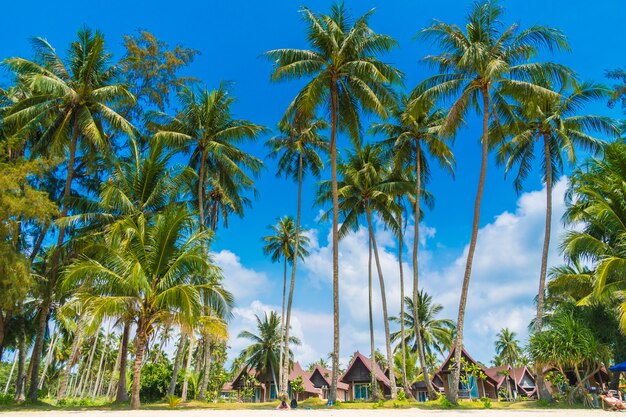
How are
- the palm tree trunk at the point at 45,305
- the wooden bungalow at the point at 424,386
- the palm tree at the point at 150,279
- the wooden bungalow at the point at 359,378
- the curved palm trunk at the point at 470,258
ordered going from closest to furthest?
the palm tree at the point at 150,279 < the curved palm trunk at the point at 470,258 < the palm tree trunk at the point at 45,305 < the wooden bungalow at the point at 359,378 < the wooden bungalow at the point at 424,386

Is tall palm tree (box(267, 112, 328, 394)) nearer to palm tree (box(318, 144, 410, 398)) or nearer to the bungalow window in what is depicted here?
palm tree (box(318, 144, 410, 398))

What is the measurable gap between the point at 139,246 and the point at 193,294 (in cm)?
310

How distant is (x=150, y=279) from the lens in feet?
59.0

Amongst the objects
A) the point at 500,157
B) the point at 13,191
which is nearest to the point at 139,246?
the point at 13,191

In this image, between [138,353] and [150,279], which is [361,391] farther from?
[150,279]

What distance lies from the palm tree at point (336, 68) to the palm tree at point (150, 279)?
7.05 metres

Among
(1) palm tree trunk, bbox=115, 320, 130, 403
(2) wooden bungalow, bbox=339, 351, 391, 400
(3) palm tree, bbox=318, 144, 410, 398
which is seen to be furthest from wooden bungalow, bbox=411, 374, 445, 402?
(1) palm tree trunk, bbox=115, 320, 130, 403

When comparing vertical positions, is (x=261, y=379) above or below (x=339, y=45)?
below

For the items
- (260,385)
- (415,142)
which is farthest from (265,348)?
(415,142)

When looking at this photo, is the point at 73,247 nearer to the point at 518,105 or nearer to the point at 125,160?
the point at 125,160

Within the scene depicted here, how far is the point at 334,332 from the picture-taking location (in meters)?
22.0

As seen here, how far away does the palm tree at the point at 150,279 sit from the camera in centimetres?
1647

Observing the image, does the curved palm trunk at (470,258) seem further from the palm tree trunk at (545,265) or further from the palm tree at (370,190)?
the palm tree at (370,190)

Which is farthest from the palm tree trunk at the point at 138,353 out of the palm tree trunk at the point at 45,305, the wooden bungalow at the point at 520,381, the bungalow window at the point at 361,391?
the wooden bungalow at the point at 520,381
